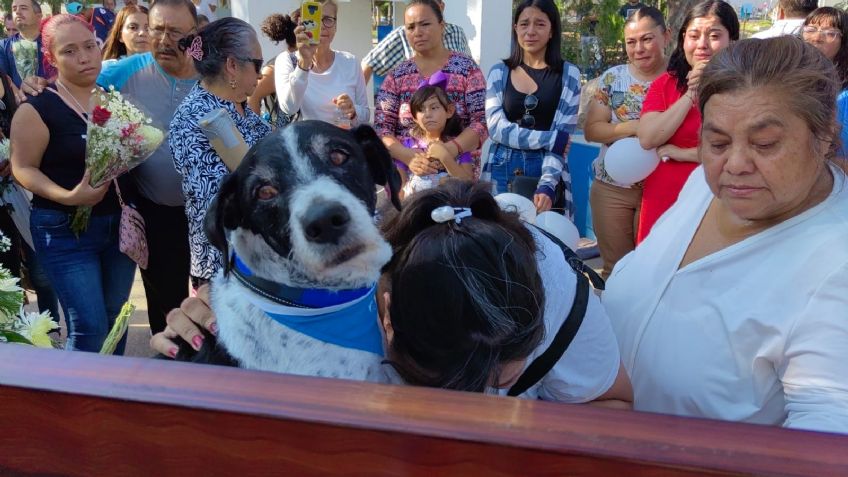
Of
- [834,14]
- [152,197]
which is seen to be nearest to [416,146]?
[152,197]

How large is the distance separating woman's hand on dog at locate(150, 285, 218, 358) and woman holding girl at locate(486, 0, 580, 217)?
2.59 metres

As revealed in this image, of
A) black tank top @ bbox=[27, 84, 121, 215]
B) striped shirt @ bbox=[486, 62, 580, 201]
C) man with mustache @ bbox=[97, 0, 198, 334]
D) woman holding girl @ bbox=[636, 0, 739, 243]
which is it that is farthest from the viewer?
striped shirt @ bbox=[486, 62, 580, 201]

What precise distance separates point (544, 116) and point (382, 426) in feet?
12.3

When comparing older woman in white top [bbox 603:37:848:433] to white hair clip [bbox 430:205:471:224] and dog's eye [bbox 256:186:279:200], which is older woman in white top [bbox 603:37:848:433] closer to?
white hair clip [bbox 430:205:471:224]

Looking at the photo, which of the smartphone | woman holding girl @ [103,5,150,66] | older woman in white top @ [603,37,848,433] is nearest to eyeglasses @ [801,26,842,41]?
older woman in white top @ [603,37,848,433]

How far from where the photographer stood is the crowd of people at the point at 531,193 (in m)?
1.47

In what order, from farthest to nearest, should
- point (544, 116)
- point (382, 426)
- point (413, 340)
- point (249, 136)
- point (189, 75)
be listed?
point (544, 116) < point (189, 75) < point (249, 136) < point (413, 340) < point (382, 426)

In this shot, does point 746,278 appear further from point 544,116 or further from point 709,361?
point 544,116

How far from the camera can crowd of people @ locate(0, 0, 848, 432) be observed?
1466 mm

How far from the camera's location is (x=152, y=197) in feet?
12.0

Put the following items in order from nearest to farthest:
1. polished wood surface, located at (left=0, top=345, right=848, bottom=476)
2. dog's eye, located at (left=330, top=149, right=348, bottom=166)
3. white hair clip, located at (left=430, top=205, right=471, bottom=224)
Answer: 1. polished wood surface, located at (left=0, top=345, right=848, bottom=476)
2. white hair clip, located at (left=430, top=205, right=471, bottom=224)
3. dog's eye, located at (left=330, top=149, right=348, bottom=166)

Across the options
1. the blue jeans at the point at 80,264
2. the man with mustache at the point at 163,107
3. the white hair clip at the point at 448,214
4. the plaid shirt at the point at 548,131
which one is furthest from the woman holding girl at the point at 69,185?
the white hair clip at the point at 448,214

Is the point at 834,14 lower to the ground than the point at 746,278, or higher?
higher

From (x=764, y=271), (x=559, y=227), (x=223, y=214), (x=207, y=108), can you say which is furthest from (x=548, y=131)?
(x=223, y=214)
